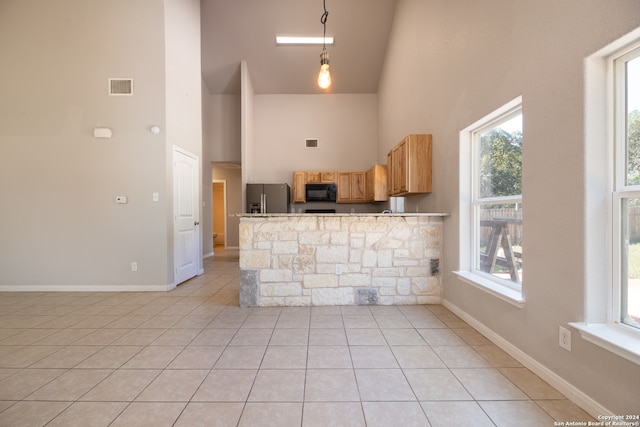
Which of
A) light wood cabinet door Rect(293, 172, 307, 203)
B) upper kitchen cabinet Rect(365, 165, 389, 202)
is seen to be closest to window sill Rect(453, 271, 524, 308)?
upper kitchen cabinet Rect(365, 165, 389, 202)

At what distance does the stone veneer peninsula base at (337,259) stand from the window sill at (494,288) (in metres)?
0.54

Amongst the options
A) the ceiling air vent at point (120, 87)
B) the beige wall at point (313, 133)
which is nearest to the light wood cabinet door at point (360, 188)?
the beige wall at point (313, 133)

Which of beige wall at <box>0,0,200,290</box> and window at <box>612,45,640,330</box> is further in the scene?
beige wall at <box>0,0,200,290</box>

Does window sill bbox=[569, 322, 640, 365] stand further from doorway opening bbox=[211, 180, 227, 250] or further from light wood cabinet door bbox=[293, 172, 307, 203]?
doorway opening bbox=[211, 180, 227, 250]

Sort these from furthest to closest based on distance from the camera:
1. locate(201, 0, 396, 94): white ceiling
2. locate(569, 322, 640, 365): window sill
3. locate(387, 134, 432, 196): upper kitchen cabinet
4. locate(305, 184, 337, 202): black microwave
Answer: locate(305, 184, 337, 202): black microwave → locate(201, 0, 396, 94): white ceiling → locate(387, 134, 432, 196): upper kitchen cabinet → locate(569, 322, 640, 365): window sill

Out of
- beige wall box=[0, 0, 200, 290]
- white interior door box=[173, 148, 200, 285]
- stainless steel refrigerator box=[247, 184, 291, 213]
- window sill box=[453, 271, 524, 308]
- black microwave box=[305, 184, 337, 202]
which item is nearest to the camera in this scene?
window sill box=[453, 271, 524, 308]

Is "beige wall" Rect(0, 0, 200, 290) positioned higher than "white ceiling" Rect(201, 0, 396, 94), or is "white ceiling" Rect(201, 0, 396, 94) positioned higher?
"white ceiling" Rect(201, 0, 396, 94)

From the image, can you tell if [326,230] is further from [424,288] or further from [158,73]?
[158,73]

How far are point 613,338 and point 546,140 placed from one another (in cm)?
110

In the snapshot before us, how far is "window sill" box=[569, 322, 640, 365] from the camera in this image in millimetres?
1232

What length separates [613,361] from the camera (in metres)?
1.32

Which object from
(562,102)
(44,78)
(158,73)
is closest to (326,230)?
(562,102)

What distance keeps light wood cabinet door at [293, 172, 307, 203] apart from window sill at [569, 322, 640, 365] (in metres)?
5.41

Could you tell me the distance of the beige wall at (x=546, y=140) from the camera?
140cm
